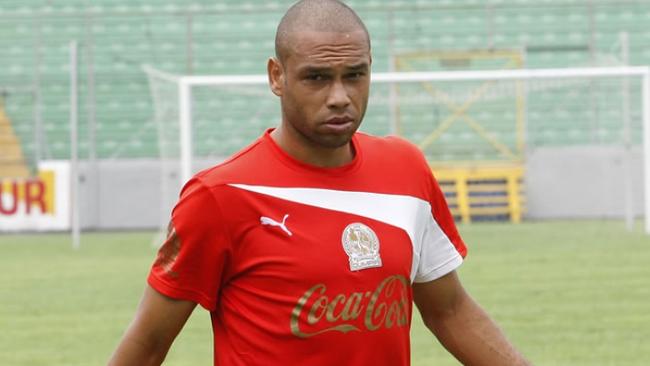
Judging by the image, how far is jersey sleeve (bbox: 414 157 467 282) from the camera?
11.4 feet

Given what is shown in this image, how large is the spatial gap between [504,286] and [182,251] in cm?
910

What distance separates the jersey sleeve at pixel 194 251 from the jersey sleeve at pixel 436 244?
0.53m

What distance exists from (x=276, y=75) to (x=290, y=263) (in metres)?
0.44

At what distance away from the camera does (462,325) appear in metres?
3.52

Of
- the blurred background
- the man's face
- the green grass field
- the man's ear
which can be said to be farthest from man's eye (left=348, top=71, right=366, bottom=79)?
the blurred background

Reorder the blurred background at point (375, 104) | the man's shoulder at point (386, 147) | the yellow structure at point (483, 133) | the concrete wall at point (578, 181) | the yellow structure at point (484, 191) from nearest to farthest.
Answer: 1. the man's shoulder at point (386, 147)
2. the yellow structure at point (484, 191)
3. the yellow structure at point (483, 133)
4. the blurred background at point (375, 104)
5. the concrete wall at point (578, 181)

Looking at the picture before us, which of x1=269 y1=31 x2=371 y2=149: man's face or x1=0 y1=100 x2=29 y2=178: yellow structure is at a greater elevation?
x1=269 y1=31 x2=371 y2=149: man's face

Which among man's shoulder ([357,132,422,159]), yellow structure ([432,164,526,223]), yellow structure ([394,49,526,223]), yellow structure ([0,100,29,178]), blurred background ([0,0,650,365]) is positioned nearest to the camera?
man's shoulder ([357,132,422,159])

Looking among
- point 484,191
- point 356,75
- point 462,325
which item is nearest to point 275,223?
point 356,75

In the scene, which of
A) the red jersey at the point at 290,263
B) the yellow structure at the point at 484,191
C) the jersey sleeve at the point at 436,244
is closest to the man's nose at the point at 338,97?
the red jersey at the point at 290,263

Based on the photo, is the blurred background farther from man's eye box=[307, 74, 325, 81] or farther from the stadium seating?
man's eye box=[307, 74, 325, 81]

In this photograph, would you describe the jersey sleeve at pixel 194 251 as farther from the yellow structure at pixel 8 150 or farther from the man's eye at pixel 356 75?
the yellow structure at pixel 8 150

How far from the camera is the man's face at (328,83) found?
307cm

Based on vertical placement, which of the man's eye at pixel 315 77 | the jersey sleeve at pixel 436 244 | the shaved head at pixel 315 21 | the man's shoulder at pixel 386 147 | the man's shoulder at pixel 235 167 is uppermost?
the shaved head at pixel 315 21
